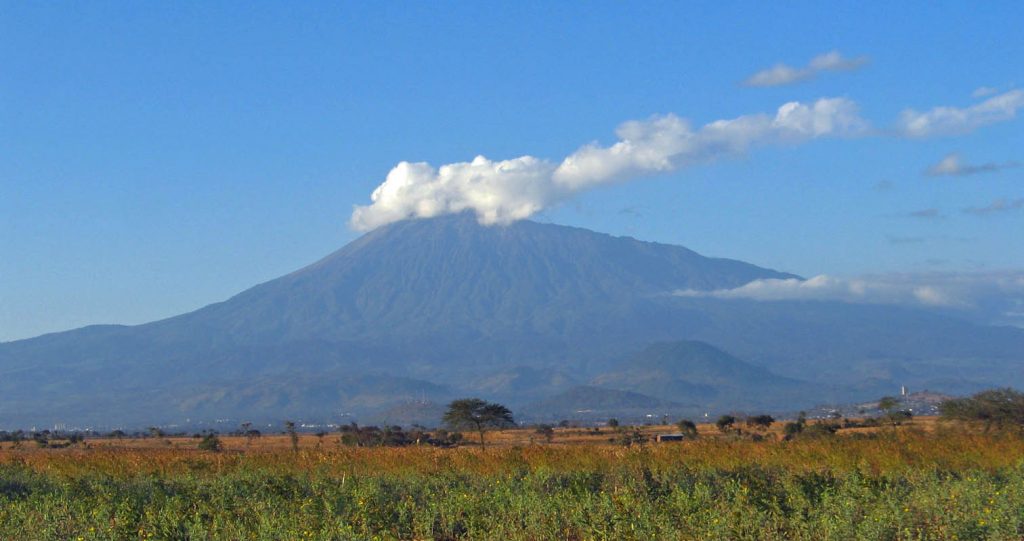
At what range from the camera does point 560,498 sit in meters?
18.3

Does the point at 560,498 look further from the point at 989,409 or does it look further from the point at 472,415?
the point at 472,415

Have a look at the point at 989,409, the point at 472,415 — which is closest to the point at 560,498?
the point at 989,409

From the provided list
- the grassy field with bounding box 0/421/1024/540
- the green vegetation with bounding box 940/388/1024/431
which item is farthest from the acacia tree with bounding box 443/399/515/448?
the grassy field with bounding box 0/421/1024/540

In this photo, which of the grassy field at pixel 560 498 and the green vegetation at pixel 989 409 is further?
the green vegetation at pixel 989 409

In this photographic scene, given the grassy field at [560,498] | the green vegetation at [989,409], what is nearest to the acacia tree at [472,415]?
the green vegetation at [989,409]

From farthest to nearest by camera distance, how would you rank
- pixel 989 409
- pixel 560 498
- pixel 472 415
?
pixel 472 415
pixel 989 409
pixel 560 498

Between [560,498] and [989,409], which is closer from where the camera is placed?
[560,498]

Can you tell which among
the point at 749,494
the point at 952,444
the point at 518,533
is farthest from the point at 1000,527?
the point at 952,444

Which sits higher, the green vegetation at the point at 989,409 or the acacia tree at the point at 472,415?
the acacia tree at the point at 472,415

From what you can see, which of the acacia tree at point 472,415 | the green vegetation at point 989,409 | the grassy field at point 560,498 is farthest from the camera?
the acacia tree at point 472,415

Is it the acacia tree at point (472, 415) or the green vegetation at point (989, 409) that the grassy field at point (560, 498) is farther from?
the acacia tree at point (472, 415)

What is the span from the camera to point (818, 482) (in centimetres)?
1973

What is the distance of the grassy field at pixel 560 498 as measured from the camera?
16.0 metres

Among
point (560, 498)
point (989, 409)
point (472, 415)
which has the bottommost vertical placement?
point (560, 498)
